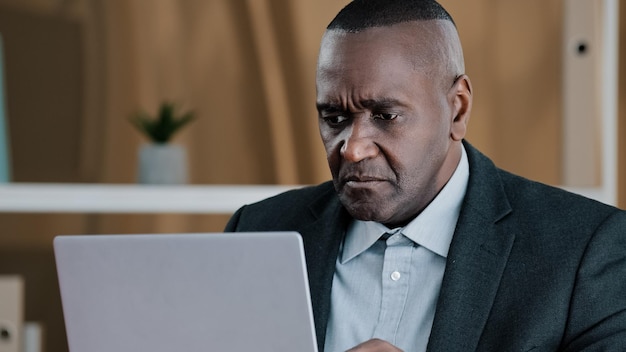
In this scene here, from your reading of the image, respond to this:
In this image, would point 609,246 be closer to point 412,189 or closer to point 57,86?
point 412,189

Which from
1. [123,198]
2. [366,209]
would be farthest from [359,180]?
[123,198]

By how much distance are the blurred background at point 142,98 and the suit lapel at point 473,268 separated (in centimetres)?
117

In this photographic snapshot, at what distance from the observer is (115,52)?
2.59m

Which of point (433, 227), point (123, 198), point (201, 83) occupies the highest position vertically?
point (201, 83)

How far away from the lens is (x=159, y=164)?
2.40 meters

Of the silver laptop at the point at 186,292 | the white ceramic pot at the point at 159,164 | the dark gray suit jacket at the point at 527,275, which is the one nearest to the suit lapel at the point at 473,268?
the dark gray suit jacket at the point at 527,275

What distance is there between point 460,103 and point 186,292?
20.4 inches

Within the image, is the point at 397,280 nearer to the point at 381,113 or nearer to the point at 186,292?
the point at 381,113

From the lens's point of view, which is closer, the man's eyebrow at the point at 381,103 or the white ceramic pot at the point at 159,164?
the man's eyebrow at the point at 381,103

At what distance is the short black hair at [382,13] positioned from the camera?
1.34 m

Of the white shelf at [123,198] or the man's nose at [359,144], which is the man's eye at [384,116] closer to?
the man's nose at [359,144]

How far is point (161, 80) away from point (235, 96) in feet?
0.65

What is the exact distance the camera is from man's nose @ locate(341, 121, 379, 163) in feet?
4.25

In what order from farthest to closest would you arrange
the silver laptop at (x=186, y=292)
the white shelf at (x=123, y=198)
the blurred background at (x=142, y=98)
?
the blurred background at (x=142, y=98)
the white shelf at (x=123, y=198)
the silver laptop at (x=186, y=292)
